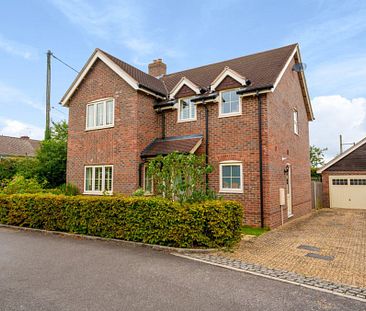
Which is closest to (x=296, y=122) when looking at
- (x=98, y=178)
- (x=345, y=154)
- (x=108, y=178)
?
(x=345, y=154)

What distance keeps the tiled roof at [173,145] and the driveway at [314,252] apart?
5.11 m

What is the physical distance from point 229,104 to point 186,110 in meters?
2.52

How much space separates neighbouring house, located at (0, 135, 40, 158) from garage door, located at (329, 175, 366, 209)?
3746 cm

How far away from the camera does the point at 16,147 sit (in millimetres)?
39250

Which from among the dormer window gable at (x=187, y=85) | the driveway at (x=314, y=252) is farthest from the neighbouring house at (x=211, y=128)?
the driveway at (x=314, y=252)

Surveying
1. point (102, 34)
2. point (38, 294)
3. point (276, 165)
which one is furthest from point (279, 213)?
point (102, 34)

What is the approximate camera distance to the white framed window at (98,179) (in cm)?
1384

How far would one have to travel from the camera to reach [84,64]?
49.4ft

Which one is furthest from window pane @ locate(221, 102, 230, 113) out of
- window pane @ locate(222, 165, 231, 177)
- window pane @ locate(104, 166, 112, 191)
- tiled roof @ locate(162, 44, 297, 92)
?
window pane @ locate(104, 166, 112, 191)

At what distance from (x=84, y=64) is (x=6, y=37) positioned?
415 cm

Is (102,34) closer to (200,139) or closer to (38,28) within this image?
(38,28)

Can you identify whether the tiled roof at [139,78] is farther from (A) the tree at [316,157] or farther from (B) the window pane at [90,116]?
(A) the tree at [316,157]

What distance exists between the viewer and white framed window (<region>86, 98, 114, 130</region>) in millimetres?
14234

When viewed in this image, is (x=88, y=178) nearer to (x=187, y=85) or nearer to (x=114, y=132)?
(x=114, y=132)
